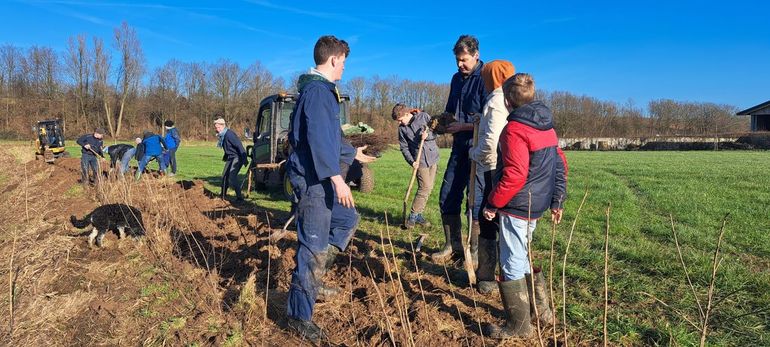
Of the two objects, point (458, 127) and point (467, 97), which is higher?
point (467, 97)

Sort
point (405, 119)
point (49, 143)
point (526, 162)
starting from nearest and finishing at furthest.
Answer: point (526, 162), point (405, 119), point (49, 143)

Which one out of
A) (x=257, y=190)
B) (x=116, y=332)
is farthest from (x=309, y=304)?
(x=257, y=190)

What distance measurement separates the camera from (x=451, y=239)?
4.46 metres

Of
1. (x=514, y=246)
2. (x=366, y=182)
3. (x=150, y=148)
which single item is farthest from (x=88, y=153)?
(x=514, y=246)

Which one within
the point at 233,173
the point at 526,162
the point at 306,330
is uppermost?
the point at 526,162

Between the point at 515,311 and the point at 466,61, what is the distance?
6.93 ft

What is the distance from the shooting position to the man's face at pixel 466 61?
403 cm

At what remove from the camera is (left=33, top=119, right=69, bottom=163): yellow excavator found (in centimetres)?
1802

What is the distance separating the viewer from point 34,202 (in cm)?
865

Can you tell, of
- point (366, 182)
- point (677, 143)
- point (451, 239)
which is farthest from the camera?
point (677, 143)

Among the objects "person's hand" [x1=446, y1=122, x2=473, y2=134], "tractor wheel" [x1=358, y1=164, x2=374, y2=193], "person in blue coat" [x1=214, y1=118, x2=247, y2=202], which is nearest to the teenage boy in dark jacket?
"person's hand" [x1=446, y1=122, x2=473, y2=134]

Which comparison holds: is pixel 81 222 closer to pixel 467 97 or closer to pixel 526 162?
pixel 467 97

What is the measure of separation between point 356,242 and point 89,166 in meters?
8.92

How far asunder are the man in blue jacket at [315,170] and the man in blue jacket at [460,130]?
1349 mm
